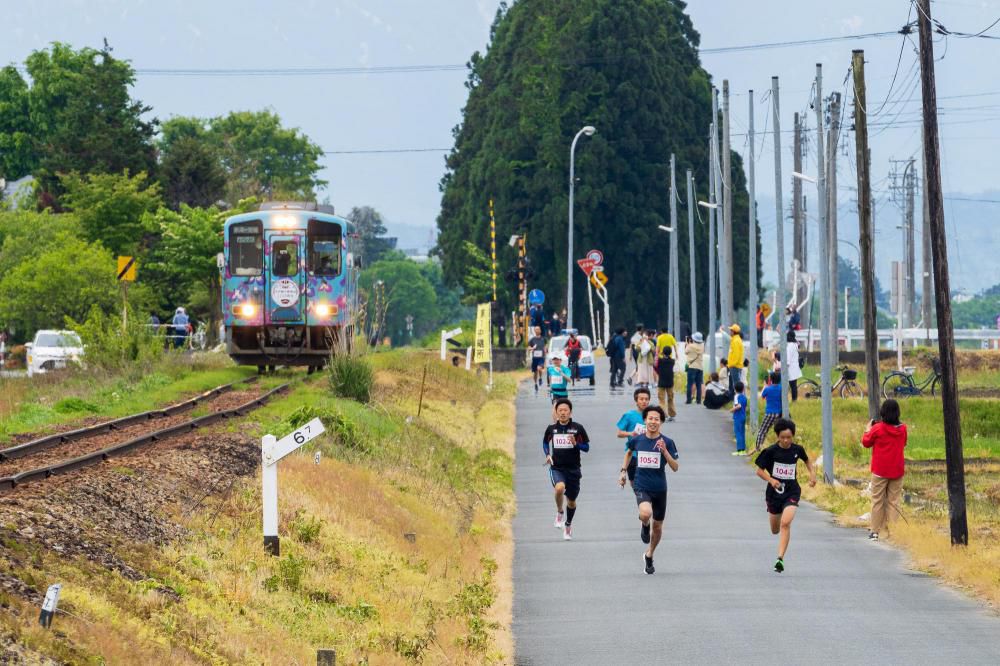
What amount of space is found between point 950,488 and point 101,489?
1036cm

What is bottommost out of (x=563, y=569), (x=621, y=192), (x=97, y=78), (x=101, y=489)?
(x=563, y=569)

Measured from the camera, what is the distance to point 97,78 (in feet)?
269

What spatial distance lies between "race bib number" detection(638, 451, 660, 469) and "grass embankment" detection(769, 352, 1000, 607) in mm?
3405

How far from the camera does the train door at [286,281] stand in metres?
38.4

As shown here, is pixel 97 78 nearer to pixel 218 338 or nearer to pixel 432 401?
pixel 218 338

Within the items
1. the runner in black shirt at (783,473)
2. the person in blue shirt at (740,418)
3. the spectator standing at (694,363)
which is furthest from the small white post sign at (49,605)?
the spectator standing at (694,363)

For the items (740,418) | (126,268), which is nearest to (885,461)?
(740,418)

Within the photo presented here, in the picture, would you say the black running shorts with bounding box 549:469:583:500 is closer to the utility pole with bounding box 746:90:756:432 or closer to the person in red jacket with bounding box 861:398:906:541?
the person in red jacket with bounding box 861:398:906:541

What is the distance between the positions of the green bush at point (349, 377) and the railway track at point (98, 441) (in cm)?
165

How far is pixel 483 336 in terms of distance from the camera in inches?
1997

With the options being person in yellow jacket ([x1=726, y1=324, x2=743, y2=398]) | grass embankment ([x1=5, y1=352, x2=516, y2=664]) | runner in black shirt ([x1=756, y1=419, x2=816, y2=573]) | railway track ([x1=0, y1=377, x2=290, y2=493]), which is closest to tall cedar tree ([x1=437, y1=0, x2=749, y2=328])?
person in yellow jacket ([x1=726, y1=324, x2=743, y2=398])

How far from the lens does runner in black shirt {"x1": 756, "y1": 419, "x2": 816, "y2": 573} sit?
1797 centimetres

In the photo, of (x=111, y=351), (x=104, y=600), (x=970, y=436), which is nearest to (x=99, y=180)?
(x=111, y=351)

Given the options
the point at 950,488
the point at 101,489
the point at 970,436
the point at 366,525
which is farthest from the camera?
the point at 970,436
